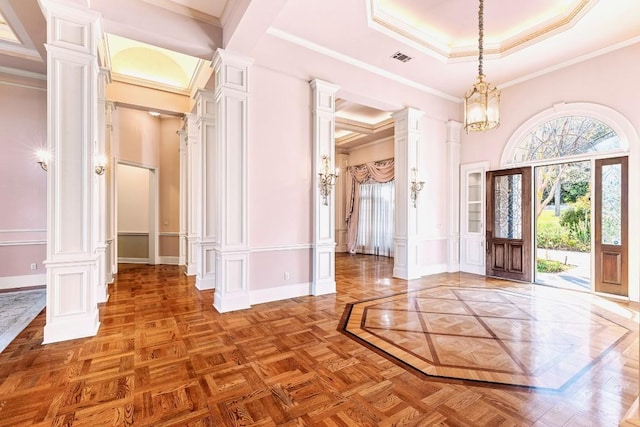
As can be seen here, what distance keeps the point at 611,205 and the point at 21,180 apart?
9452 millimetres

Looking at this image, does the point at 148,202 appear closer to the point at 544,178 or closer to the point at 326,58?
the point at 326,58

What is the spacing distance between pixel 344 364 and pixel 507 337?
Result: 1813mm

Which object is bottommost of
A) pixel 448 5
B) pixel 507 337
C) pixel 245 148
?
pixel 507 337

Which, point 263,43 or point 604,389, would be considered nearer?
point 604,389

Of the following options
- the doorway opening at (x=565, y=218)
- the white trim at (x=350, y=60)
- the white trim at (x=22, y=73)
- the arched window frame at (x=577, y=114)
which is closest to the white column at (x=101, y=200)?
the white trim at (x=22, y=73)

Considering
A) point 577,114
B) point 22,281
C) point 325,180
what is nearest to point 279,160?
point 325,180

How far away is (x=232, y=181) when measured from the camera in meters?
3.84

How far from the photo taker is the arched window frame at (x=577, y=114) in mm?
4363

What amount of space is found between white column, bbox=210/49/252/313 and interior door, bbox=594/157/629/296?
5.39m

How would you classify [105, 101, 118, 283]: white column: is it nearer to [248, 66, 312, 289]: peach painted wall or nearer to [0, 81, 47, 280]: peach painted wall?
[0, 81, 47, 280]: peach painted wall

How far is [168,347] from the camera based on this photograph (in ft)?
8.98

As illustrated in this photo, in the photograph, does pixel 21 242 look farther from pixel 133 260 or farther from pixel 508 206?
pixel 508 206

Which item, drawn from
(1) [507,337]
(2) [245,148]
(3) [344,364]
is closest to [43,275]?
(2) [245,148]

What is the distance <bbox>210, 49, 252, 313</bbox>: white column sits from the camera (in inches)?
149
